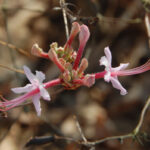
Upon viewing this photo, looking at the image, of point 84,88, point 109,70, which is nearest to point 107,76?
point 109,70

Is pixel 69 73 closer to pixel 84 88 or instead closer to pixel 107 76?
pixel 107 76

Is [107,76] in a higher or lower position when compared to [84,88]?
lower

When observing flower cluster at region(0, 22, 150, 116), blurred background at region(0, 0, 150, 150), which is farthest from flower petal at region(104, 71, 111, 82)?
blurred background at region(0, 0, 150, 150)

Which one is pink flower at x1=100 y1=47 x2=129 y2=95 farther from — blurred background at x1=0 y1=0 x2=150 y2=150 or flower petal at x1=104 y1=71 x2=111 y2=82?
blurred background at x1=0 y1=0 x2=150 y2=150

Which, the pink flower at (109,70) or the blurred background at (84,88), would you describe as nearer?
the pink flower at (109,70)

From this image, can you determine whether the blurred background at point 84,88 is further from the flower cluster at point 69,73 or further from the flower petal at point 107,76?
the flower petal at point 107,76

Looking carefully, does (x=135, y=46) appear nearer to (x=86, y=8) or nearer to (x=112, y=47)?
(x=112, y=47)

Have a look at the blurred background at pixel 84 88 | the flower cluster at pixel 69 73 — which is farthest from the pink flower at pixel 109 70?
the blurred background at pixel 84 88
